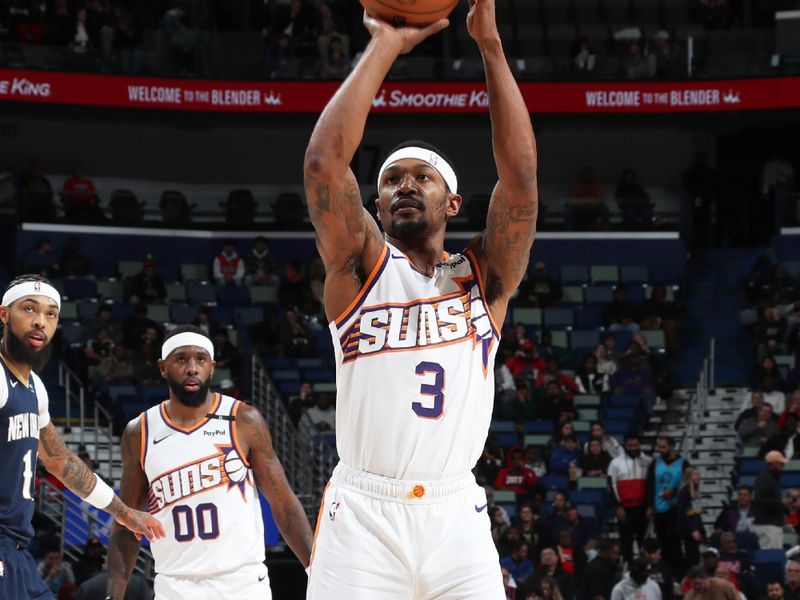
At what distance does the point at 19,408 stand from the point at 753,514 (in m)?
9.92

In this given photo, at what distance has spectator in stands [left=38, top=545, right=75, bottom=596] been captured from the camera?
43.9ft

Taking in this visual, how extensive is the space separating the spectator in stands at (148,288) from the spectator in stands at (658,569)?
29.1ft

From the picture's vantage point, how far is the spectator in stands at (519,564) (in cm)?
1416

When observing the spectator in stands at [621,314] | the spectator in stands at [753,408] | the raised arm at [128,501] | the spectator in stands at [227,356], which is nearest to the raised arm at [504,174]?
Result: the raised arm at [128,501]

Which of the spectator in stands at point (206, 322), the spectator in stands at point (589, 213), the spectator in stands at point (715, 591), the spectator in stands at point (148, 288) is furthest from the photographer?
the spectator in stands at point (589, 213)

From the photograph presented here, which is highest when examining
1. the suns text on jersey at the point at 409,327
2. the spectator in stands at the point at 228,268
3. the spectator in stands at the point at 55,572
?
the spectator in stands at the point at 228,268

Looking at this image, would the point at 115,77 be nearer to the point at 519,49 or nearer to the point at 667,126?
the point at 519,49

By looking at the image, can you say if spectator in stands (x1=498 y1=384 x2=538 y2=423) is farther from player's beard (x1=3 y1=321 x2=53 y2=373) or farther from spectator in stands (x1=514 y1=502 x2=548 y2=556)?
player's beard (x1=3 y1=321 x2=53 y2=373)

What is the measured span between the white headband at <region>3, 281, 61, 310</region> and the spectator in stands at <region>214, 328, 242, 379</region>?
11265 mm

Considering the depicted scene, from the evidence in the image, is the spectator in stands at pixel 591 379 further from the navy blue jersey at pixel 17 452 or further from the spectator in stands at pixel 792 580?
the navy blue jersey at pixel 17 452

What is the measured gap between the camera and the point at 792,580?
44.0ft

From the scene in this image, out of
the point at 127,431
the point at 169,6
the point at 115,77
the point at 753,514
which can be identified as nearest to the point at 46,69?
the point at 115,77

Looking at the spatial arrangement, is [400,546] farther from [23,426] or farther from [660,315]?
[660,315]

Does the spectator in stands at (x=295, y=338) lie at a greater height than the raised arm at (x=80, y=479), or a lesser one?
greater
